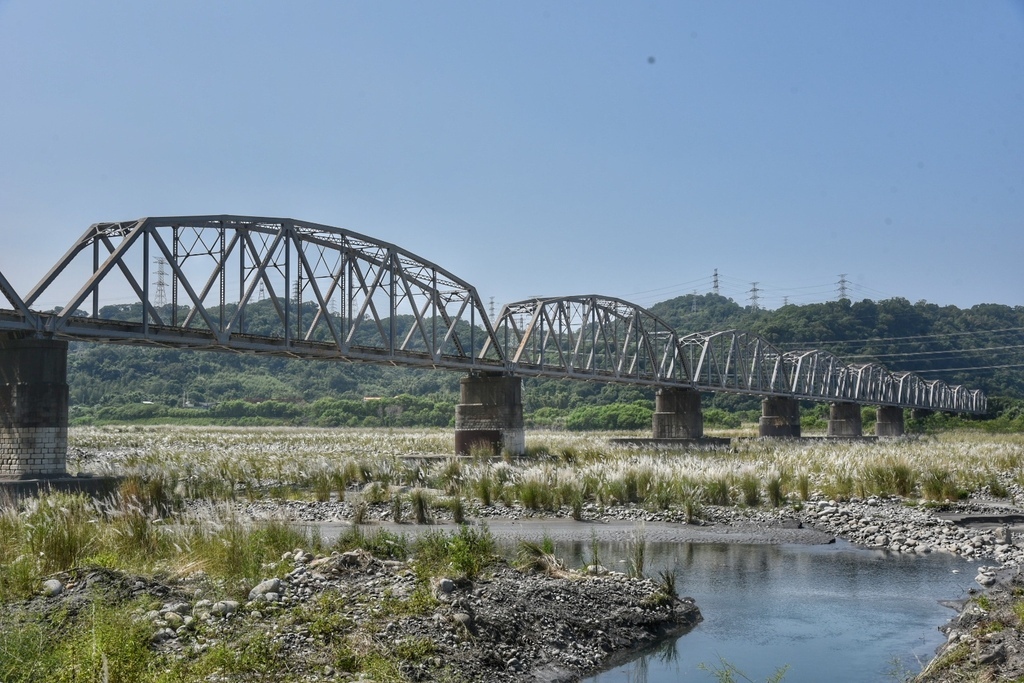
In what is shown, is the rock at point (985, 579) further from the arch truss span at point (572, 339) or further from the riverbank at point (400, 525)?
the arch truss span at point (572, 339)

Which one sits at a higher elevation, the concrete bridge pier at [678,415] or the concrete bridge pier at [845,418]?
the concrete bridge pier at [678,415]

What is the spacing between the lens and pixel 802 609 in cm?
1622

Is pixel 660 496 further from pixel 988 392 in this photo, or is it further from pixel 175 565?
pixel 988 392

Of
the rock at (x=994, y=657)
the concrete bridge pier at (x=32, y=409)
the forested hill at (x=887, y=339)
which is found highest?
the forested hill at (x=887, y=339)

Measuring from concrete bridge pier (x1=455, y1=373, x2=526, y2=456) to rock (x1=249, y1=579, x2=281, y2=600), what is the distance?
40.6 metres

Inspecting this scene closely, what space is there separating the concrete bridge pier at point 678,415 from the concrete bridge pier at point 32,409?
54.3 metres

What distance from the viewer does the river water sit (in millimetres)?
12992

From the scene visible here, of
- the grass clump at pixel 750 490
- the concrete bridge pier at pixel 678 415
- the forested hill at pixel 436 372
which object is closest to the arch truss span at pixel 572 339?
the concrete bridge pier at pixel 678 415

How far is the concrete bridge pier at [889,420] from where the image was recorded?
13612cm

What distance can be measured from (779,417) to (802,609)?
3482 inches

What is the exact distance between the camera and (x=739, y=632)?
14.5 meters

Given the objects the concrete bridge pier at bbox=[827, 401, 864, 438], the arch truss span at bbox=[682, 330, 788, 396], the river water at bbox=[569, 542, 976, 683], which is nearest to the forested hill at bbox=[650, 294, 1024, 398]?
the concrete bridge pier at bbox=[827, 401, 864, 438]

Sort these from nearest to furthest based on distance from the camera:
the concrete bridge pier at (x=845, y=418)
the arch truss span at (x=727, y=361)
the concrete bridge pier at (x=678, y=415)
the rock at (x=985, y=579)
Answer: the rock at (x=985, y=579) < the concrete bridge pier at (x=678, y=415) < the arch truss span at (x=727, y=361) < the concrete bridge pier at (x=845, y=418)

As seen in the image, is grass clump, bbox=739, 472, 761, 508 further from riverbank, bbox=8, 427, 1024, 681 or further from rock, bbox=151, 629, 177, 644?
rock, bbox=151, 629, 177, 644
